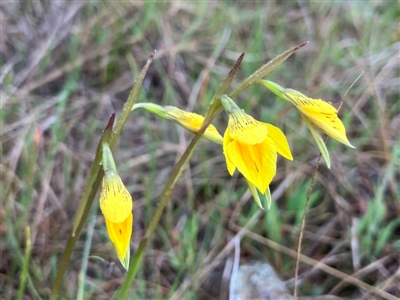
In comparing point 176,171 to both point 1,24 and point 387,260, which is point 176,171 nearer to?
point 387,260

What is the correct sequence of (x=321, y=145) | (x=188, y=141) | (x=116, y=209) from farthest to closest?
(x=188, y=141) < (x=321, y=145) < (x=116, y=209)

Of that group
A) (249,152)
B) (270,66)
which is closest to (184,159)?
(249,152)

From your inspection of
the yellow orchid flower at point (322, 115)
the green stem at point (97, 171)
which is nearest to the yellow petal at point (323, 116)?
the yellow orchid flower at point (322, 115)

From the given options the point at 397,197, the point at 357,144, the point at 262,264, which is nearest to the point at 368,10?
the point at 357,144

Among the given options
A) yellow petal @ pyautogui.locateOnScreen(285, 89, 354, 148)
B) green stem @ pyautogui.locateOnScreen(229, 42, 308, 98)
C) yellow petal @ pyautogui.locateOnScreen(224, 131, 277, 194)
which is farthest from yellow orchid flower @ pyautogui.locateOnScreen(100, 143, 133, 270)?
yellow petal @ pyautogui.locateOnScreen(285, 89, 354, 148)

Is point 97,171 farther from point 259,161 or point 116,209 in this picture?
point 259,161

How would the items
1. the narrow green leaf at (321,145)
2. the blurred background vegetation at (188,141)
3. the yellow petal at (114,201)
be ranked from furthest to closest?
the blurred background vegetation at (188,141), the narrow green leaf at (321,145), the yellow petal at (114,201)

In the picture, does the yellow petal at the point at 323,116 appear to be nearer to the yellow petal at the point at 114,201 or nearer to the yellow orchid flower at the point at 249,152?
the yellow orchid flower at the point at 249,152
